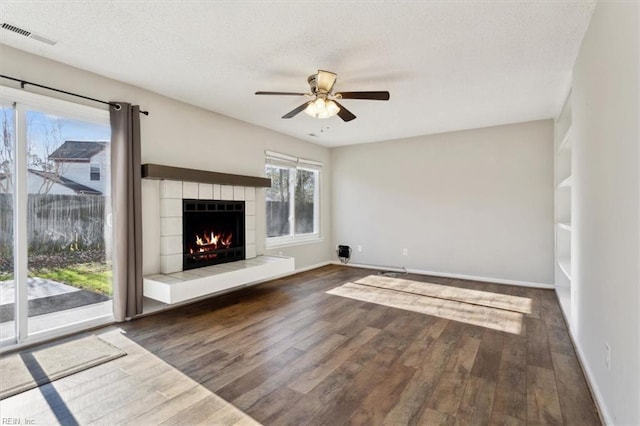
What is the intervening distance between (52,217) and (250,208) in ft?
7.87

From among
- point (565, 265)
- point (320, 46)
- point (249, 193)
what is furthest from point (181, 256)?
point (565, 265)

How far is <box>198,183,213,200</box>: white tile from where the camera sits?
166 inches

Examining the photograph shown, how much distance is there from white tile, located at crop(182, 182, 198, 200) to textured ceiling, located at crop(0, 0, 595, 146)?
103 centimetres

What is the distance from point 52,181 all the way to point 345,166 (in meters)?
4.80

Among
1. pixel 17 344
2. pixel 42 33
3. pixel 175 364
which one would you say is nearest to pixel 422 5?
pixel 42 33

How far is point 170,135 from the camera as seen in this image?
394 centimetres

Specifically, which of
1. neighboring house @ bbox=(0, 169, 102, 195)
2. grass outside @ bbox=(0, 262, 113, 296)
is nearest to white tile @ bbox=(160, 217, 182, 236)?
grass outside @ bbox=(0, 262, 113, 296)

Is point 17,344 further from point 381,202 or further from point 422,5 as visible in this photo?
point 381,202

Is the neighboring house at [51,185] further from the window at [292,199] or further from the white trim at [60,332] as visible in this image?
the window at [292,199]

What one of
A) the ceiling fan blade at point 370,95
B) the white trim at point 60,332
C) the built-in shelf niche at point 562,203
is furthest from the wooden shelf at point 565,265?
the white trim at point 60,332

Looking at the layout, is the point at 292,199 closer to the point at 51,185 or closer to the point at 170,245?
the point at 170,245

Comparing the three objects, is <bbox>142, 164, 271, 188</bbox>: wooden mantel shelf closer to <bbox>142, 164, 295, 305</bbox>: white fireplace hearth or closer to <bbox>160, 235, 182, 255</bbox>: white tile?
<bbox>142, 164, 295, 305</bbox>: white fireplace hearth

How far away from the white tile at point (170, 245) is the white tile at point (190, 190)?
524mm

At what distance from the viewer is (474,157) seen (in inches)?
208
